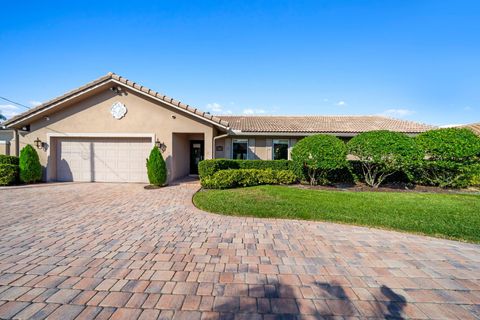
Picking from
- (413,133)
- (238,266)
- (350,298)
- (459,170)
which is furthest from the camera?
(413,133)

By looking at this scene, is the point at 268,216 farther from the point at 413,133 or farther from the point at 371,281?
the point at 413,133

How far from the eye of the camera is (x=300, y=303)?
2.37m

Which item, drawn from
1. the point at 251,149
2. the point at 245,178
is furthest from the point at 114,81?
the point at 251,149

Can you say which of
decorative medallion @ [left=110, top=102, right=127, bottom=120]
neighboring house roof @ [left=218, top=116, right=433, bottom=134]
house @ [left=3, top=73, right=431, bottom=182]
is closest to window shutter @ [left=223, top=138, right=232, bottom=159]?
neighboring house roof @ [left=218, top=116, right=433, bottom=134]

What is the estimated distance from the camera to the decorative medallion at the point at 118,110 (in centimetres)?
1084

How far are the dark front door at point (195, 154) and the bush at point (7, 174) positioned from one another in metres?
8.42

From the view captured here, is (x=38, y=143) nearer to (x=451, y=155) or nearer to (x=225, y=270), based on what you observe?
(x=225, y=270)

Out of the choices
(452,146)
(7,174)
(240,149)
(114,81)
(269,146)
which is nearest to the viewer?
(452,146)

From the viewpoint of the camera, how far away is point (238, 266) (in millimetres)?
3137

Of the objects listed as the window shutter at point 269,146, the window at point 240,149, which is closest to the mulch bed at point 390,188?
the window shutter at point 269,146

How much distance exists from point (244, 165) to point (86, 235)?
25.2ft

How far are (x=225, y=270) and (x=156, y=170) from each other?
298 inches

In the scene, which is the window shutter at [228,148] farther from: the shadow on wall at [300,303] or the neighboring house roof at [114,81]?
the shadow on wall at [300,303]

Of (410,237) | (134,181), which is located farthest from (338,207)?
(134,181)
